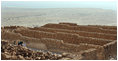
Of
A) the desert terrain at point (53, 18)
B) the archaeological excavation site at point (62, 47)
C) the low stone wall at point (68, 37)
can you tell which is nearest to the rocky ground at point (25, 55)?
the archaeological excavation site at point (62, 47)

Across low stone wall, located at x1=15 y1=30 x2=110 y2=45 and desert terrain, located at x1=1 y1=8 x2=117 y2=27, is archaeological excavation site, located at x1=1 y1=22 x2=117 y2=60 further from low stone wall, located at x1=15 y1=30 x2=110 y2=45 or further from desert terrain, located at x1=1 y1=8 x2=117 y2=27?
desert terrain, located at x1=1 y1=8 x2=117 y2=27

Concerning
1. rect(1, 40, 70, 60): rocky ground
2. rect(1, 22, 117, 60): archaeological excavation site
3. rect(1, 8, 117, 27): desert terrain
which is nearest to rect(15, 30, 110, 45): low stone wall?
rect(1, 22, 117, 60): archaeological excavation site

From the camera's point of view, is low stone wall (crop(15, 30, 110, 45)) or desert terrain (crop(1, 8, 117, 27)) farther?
desert terrain (crop(1, 8, 117, 27))

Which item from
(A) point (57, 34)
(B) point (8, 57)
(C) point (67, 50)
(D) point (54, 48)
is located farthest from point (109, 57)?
(B) point (8, 57)

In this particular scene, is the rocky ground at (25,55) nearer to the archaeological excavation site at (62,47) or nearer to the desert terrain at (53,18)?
the archaeological excavation site at (62,47)

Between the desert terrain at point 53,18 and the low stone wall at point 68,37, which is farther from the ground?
the low stone wall at point 68,37

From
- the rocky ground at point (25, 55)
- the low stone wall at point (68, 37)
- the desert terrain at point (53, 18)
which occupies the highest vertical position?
the rocky ground at point (25, 55)

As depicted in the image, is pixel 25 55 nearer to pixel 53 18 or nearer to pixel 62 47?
pixel 62 47

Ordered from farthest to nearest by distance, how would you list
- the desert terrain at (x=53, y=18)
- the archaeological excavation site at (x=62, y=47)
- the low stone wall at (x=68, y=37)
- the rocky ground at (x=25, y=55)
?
the desert terrain at (x=53, y=18) < the low stone wall at (x=68, y=37) < the archaeological excavation site at (x=62, y=47) < the rocky ground at (x=25, y=55)

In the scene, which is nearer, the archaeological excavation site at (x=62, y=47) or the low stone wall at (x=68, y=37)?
the archaeological excavation site at (x=62, y=47)

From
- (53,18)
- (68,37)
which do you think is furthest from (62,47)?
(53,18)

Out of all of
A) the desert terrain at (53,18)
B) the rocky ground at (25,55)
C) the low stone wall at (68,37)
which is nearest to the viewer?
the rocky ground at (25,55)

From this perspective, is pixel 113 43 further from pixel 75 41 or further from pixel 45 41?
pixel 45 41
